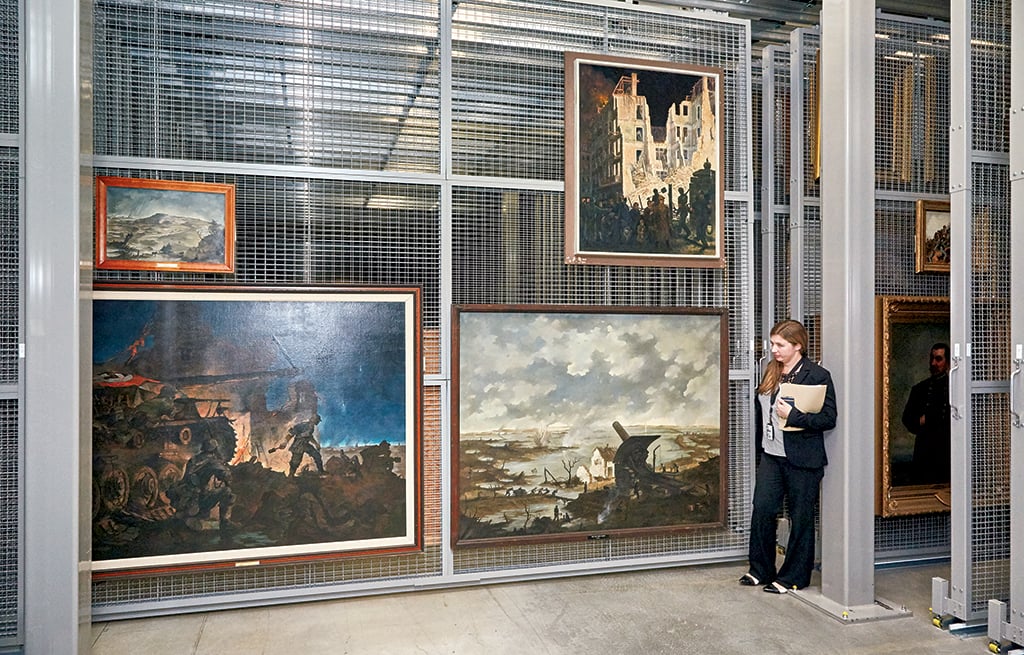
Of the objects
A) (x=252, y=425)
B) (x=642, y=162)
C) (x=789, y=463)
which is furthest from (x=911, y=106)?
(x=252, y=425)

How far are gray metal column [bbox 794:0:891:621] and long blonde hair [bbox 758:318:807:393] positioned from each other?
0.22 metres

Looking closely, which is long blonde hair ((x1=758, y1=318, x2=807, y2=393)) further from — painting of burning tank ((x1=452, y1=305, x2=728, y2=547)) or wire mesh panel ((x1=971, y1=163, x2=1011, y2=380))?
wire mesh panel ((x1=971, y1=163, x2=1011, y2=380))

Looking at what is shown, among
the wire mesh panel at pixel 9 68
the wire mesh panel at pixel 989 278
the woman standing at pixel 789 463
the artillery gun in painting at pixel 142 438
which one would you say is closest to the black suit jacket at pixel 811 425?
the woman standing at pixel 789 463

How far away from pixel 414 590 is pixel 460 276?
188cm

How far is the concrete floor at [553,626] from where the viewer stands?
3.53 m

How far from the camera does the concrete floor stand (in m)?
3.53

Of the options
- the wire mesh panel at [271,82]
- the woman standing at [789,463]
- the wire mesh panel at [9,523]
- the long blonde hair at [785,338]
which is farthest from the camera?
the long blonde hair at [785,338]

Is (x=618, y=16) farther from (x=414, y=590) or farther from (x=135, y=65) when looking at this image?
(x=414, y=590)

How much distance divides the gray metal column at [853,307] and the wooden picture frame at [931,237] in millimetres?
987

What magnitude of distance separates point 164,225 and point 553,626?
2.96 m

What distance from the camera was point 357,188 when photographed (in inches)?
163

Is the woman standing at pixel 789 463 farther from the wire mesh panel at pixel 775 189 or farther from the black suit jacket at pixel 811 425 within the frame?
the wire mesh panel at pixel 775 189

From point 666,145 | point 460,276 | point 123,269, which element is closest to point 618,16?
point 666,145

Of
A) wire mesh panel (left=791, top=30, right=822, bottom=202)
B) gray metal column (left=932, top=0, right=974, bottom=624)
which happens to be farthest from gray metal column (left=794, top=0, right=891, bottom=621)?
wire mesh panel (left=791, top=30, right=822, bottom=202)
